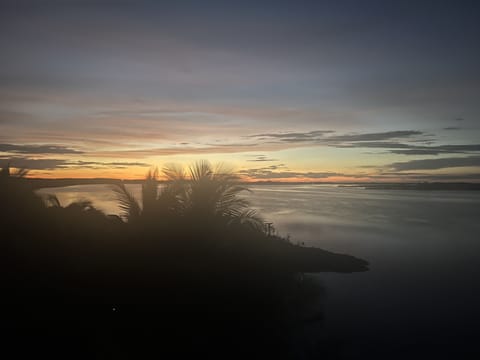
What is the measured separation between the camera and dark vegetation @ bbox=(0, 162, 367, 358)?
857cm

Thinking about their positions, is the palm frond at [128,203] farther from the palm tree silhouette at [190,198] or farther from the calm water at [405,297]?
the calm water at [405,297]

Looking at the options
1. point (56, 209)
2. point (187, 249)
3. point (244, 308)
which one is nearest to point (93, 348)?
point (187, 249)

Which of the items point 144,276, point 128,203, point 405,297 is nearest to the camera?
point 144,276

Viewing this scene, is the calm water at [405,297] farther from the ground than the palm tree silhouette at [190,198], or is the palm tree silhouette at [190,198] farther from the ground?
the palm tree silhouette at [190,198]

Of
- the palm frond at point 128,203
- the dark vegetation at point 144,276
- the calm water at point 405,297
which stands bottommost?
the calm water at point 405,297

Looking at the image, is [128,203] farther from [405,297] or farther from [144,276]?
[405,297]

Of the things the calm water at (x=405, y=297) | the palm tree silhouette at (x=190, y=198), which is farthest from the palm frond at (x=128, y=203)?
the calm water at (x=405, y=297)

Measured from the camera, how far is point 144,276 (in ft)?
32.4

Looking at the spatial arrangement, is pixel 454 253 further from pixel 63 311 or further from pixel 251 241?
pixel 63 311

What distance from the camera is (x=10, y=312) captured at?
26.9ft

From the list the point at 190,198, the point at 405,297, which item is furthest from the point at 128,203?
the point at 405,297

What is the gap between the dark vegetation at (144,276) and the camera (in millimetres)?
8570

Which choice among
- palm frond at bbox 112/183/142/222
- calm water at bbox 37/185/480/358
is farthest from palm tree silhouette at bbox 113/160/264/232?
calm water at bbox 37/185/480/358

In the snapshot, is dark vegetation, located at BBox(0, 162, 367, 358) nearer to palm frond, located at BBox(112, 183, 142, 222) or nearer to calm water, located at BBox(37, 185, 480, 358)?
palm frond, located at BBox(112, 183, 142, 222)
